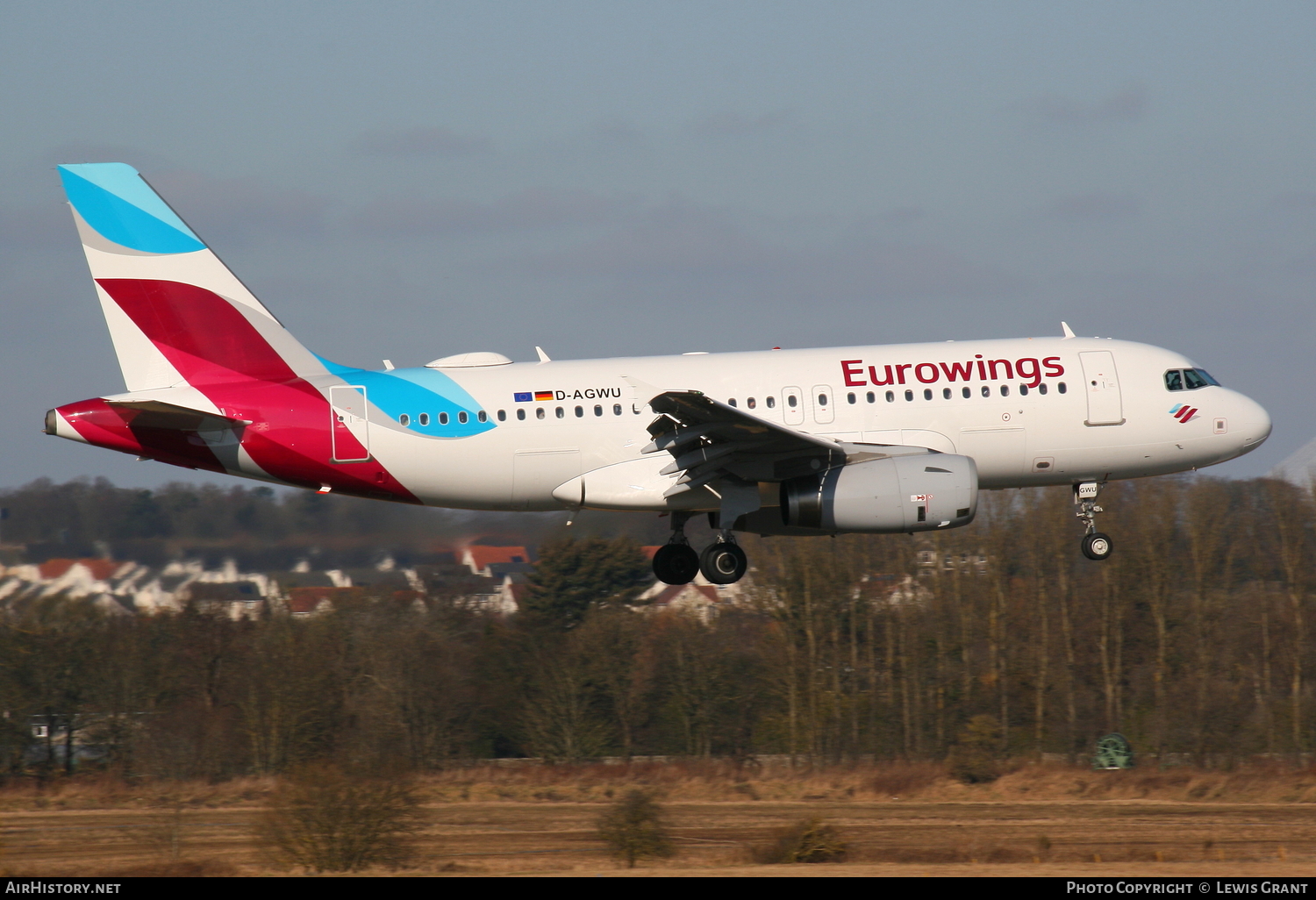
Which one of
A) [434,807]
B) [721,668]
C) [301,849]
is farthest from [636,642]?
[301,849]

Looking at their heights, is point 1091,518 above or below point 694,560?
above

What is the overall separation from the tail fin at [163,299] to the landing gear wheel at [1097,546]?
54.6 feet

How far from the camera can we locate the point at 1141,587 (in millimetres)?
63094

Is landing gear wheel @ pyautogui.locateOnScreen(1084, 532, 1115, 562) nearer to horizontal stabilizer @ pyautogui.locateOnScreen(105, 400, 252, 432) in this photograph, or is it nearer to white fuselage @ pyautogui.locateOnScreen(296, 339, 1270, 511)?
white fuselage @ pyautogui.locateOnScreen(296, 339, 1270, 511)

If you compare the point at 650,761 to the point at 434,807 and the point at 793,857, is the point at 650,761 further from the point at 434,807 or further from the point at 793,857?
the point at 793,857

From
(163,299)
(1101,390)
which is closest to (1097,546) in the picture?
(1101,390)

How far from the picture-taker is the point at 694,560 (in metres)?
31.7

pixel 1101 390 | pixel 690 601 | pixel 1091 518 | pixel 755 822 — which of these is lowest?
pixel 755 822

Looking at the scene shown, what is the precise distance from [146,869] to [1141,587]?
44364 mm

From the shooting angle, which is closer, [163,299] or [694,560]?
[163,299]

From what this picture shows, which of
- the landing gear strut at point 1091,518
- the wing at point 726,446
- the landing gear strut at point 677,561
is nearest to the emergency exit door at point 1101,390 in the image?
the landing gear strut at point 1091,518

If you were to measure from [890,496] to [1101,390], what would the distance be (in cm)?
557

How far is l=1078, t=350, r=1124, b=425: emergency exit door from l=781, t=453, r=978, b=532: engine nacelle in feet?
11.1

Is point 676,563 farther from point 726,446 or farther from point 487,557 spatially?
point 487,557
